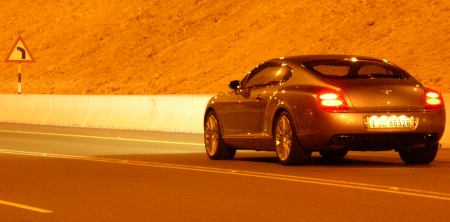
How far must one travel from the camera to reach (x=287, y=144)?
53.3 feet

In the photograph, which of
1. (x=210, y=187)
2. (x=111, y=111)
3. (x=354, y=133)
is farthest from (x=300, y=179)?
(x=111, y=111)

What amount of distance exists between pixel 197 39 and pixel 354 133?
117 feet

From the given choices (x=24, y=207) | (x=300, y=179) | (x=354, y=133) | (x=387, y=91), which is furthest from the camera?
(x=387, y=91)

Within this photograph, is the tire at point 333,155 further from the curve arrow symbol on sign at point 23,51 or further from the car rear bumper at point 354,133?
the curve arrow symbol on sign at point 23,51

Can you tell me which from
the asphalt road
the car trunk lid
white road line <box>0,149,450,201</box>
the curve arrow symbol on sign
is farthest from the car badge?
the curve arrow symbol on sign

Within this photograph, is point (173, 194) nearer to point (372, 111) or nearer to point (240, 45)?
point (372, 111)

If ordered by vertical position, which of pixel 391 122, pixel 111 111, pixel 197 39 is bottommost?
pixel 111 111

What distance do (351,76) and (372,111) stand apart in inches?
29.1

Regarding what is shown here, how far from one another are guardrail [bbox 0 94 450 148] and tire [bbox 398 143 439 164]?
11.0m

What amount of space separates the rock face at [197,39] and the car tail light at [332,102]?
863 inches

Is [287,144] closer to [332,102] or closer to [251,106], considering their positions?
[332,102]

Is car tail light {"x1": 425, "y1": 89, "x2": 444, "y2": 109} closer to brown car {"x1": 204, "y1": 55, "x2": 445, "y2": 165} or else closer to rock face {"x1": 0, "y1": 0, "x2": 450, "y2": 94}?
brown car {"x1": 204, "y1": 55, "x2": 445, "y2": 165}

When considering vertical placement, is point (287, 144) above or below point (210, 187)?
above

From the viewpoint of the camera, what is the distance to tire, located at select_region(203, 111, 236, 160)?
18.1 meters
